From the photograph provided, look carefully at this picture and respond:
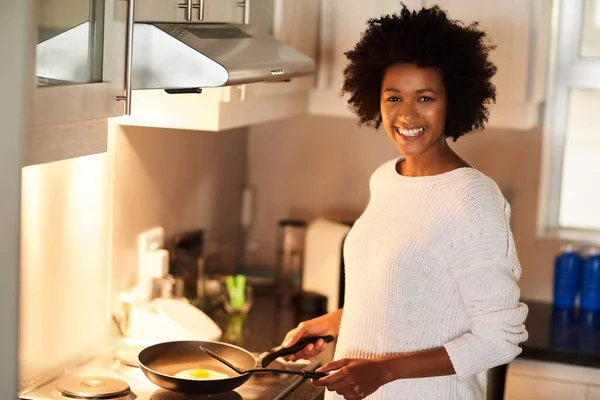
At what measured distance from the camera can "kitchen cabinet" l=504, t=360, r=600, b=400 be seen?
279 centimetres

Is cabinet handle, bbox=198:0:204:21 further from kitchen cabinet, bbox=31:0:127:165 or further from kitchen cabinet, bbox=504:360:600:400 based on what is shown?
kitchen cabinet, bbox=504:360:600:400

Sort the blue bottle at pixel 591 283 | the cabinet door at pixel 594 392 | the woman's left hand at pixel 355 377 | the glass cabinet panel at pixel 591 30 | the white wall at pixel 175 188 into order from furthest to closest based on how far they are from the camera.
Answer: the glass cabinet panel at pixel 591 30
the blue bottle at pixel 591 283
the cabinet door at pixel 594 392
the white wall at pixel 175 188
the woman's left hand at pixel 355 377

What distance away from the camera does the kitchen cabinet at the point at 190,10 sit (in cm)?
190

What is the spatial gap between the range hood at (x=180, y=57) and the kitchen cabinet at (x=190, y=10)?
0.06 ft

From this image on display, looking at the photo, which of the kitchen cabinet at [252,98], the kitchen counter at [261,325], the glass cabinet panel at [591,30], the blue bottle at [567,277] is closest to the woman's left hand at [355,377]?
the kitchen counter at [261,325]

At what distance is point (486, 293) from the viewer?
1.90m

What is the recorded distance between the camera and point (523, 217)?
3.27m

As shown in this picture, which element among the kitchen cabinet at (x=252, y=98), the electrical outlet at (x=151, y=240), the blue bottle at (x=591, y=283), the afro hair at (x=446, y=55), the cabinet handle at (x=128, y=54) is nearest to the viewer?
the cabinet handle at (x=128, y=54)

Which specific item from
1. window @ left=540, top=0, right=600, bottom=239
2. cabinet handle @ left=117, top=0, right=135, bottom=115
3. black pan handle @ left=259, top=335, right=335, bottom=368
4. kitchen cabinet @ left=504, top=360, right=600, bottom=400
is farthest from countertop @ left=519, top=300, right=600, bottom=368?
cabinet handle @ left=117, top=0, right=135, bottom=115

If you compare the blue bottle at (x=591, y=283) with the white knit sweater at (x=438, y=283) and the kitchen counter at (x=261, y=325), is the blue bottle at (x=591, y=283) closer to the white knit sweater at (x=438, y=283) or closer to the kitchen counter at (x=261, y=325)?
the kitchen counter at (x=261, y=325)

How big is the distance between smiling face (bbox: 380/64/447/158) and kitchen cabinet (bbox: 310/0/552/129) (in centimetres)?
85

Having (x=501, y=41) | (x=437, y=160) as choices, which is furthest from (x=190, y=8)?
(x=501, y=41)

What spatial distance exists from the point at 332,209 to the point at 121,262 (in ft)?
3.60

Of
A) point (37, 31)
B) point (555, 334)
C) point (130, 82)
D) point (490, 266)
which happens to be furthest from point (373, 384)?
point (555, 334)
